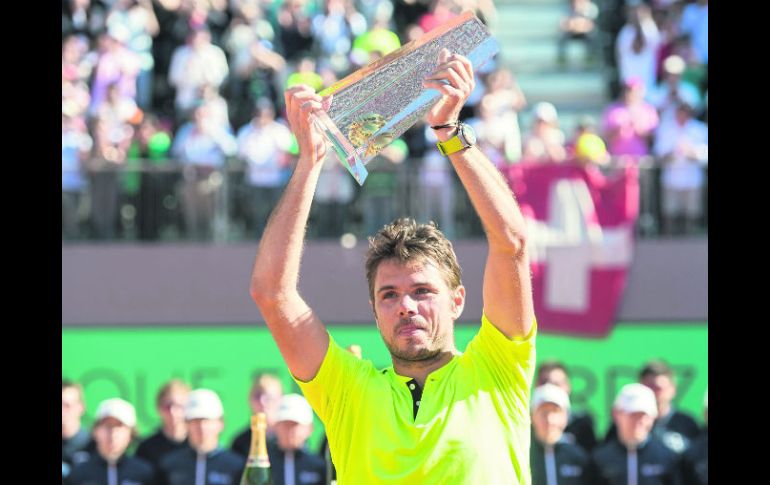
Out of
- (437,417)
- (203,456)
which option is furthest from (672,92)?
(437,417)

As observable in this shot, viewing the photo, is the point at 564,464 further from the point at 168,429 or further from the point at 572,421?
the point at 168,429

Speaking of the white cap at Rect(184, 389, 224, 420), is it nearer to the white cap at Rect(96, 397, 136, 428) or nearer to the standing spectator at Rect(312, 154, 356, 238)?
the white cap at Rect(96, 397, 136, 428)

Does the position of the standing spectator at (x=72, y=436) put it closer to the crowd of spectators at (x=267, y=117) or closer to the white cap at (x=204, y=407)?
the white cap at (x=204, y=407)

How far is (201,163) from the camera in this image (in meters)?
12.5

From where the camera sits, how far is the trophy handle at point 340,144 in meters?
4.17

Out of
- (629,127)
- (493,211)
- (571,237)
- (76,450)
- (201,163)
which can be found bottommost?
(76,450)

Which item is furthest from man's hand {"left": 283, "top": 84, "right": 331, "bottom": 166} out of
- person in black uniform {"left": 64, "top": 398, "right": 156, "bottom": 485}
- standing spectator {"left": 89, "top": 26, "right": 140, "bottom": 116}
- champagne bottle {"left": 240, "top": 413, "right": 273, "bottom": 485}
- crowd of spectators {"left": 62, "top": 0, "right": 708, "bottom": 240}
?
standing spectator {"left": 89, "top": 26, "right": 140, "bottom": 116}

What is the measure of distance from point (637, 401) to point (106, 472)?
340cm

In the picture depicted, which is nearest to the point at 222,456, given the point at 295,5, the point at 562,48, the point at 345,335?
the point at 345,335

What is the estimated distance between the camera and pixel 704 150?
12789 millimetres

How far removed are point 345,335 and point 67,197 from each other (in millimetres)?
2653

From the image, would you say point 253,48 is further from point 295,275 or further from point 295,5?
point 295,275

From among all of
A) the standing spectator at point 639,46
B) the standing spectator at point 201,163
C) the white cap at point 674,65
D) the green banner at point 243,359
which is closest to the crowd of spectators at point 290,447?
the green banner at point 243,359

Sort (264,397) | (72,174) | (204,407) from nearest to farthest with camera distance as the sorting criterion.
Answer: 1. (204,407)
2. (264,397)
3. (72,174)
